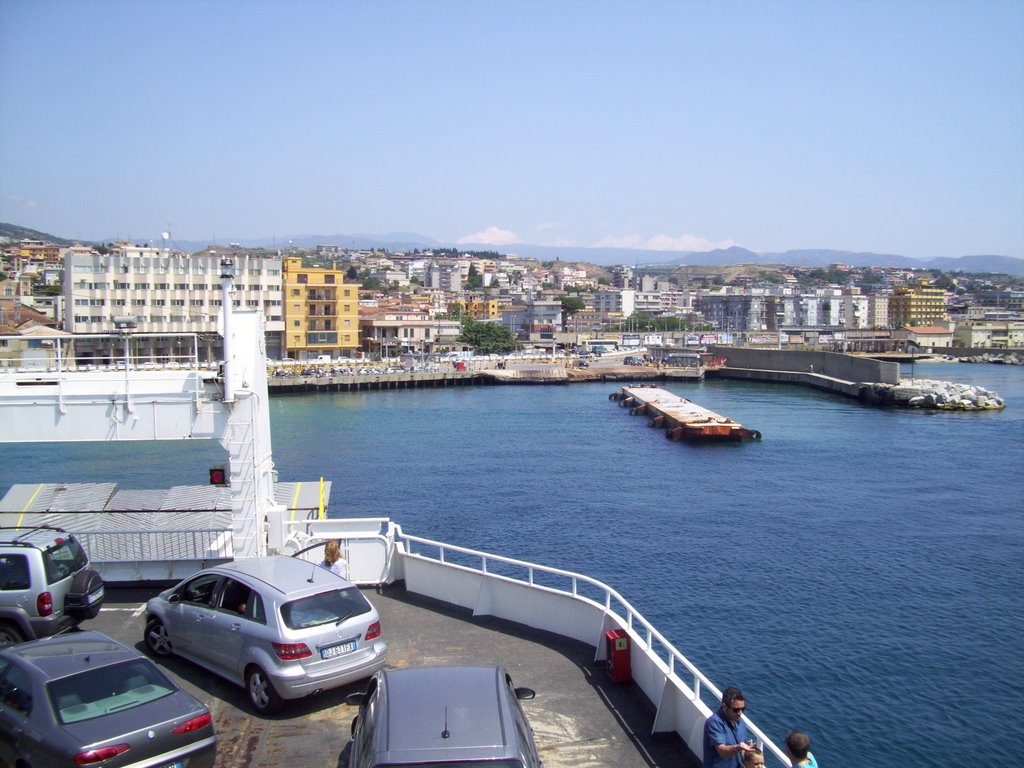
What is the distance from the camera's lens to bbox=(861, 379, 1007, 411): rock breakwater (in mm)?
54188

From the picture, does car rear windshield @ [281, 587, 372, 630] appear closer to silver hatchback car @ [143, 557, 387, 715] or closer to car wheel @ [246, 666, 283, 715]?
silver hatchback car @ [143, 557, 387, 715]

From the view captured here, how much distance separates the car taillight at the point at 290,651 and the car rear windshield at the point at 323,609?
130 millimetres

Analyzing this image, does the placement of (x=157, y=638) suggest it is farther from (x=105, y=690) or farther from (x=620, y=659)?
(x=620, y=659)

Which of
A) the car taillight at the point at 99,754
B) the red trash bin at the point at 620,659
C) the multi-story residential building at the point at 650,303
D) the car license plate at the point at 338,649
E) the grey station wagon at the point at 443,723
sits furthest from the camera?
the multi-story residential building at the point at 650,303

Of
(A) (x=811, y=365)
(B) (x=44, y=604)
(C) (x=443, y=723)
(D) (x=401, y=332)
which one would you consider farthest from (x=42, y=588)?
(D) (x=401, y=332)

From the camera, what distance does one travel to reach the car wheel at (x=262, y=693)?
19.5 feet

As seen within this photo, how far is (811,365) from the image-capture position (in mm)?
77125

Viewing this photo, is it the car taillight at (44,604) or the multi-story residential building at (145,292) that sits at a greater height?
the multi-story residential building at (145,292)

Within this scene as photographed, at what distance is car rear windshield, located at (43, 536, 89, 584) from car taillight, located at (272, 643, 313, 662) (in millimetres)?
2571

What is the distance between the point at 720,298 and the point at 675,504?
505 feet

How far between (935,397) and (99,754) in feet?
192

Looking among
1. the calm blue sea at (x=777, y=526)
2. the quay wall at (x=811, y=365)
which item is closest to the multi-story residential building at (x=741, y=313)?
the quay wall at (x=811, y=365)

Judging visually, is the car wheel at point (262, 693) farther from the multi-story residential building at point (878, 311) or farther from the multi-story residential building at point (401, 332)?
the multi-story residential building at point (878, 311)

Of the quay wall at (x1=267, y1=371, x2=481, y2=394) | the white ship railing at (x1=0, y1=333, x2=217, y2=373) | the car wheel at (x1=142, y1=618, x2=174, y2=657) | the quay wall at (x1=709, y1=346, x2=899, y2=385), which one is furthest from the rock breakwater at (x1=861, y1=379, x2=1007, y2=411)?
the car wheel at (x1=142, y1=618, x2=174, y2=657)
